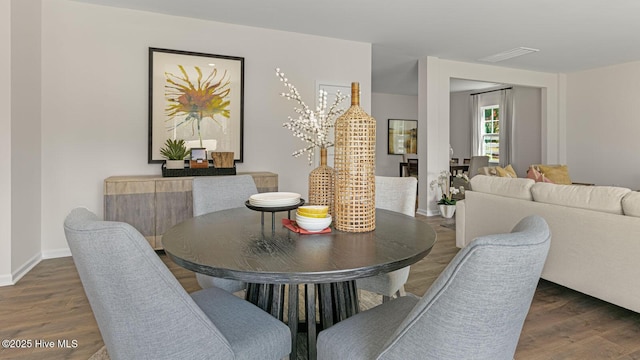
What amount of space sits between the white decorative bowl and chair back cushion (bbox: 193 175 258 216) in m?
0.89

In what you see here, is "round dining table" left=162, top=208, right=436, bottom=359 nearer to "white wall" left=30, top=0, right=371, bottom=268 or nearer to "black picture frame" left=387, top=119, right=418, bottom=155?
"white wall" left=30, top=0, right=371, bottom=268

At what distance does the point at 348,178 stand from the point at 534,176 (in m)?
3.62

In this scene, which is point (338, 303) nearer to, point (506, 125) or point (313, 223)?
point (313, 223)

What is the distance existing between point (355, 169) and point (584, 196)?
199cm

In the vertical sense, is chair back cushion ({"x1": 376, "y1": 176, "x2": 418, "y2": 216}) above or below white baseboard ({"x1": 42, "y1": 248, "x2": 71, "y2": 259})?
above

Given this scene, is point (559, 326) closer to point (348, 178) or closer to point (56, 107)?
point (348, 178)

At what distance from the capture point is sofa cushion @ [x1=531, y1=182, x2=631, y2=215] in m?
2.32

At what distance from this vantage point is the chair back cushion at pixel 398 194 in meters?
2.18

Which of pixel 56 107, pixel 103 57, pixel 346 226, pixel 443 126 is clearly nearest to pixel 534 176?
pixel 443 126

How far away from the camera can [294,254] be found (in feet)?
3.87

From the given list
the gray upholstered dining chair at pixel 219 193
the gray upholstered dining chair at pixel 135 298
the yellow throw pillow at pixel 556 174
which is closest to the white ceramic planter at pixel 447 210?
the yellow throw pillow at pixel 556 174

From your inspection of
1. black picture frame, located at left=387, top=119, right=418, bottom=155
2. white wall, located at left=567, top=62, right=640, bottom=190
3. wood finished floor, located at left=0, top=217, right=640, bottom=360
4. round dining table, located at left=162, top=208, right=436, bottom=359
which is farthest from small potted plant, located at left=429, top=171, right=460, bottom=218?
round dining table, located at left=162, top=208, right=436, bottom=359

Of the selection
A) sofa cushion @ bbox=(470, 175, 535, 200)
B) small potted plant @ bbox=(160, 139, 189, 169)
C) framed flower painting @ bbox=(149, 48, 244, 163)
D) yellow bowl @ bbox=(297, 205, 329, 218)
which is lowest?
yellow bowl @ bbox=(297, 205, 329, 218)

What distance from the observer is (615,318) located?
2279mm
